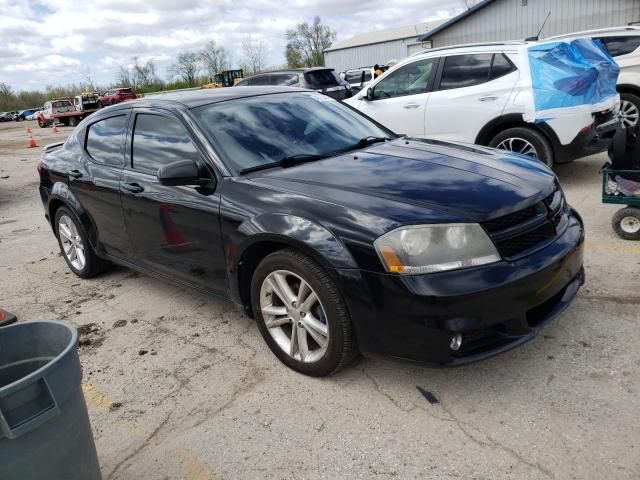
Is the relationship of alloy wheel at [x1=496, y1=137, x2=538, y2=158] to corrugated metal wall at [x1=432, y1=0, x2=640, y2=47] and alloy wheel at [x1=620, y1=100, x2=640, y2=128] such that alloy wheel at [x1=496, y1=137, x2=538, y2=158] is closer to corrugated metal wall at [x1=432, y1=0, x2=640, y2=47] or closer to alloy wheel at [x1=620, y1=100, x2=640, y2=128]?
alloy wheel at [x1=620, y1=100, x2=640, y2=128]

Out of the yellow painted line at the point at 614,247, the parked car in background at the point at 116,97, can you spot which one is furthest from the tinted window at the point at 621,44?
the parked car in background at the point at 116,97

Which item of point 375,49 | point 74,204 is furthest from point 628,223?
point 375,49

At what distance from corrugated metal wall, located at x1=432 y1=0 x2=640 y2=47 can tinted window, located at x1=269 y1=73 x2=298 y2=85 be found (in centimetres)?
1481

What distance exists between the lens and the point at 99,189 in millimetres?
4355

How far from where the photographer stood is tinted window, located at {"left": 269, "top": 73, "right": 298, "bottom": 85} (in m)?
15.3

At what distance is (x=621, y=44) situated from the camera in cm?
861

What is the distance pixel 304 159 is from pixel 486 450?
200cm

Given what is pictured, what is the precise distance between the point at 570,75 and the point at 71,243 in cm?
575

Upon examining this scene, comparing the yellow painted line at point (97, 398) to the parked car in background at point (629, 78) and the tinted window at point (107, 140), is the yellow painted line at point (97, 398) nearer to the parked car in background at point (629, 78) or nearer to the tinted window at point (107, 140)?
the tinted window at point (107, 140)

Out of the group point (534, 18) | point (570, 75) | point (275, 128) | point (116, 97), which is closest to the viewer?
point (275, 128)

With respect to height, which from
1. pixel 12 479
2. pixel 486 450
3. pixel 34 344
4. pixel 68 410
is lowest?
pixel 486 450

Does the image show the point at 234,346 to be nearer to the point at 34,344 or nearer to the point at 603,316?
the point at 34,344

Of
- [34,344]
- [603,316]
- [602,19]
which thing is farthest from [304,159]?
[602,19]

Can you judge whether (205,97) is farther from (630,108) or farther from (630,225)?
(630,108)
